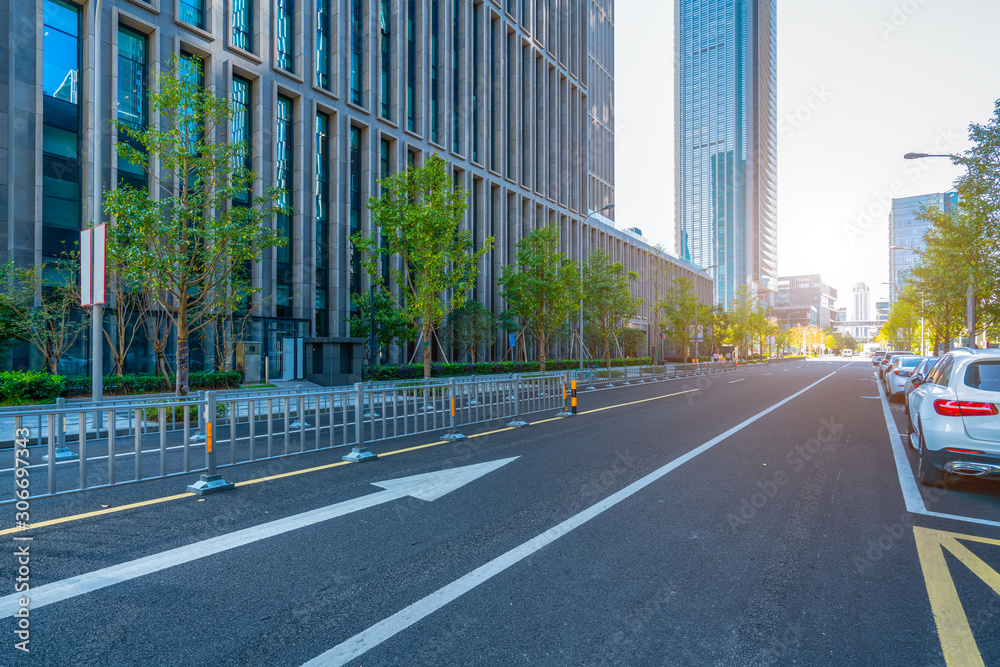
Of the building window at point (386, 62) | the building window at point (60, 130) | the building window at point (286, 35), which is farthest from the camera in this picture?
the building window at point (386, 62)

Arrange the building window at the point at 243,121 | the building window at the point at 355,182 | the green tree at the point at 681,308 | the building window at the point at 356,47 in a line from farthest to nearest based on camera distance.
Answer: the green tree at the point at 681,308, the building window at the point at 355,182, the building window at the point at 356,47, the building window at the point at 243,121

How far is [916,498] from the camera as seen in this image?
5.92 metres

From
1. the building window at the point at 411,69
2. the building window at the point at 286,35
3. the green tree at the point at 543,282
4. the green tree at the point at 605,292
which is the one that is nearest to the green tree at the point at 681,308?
the green tree at the point at 605,292

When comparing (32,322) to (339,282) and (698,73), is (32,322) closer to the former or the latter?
(339,282)

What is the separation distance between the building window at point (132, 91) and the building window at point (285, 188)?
18.9 feet

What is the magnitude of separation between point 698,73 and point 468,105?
11718 centimetres

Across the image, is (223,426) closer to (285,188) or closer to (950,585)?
(950,585)

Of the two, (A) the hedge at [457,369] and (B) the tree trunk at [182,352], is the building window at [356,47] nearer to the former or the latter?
(A) the hedge at [457,369]

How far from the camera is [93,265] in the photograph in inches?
367

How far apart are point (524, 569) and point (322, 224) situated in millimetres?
27824

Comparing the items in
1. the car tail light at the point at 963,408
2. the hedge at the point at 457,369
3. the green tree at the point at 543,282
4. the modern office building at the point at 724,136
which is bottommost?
the hedge at the point at 457,369

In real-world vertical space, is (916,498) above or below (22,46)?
below

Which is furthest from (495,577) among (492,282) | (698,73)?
(698,73)

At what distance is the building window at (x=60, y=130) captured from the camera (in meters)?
20.0
